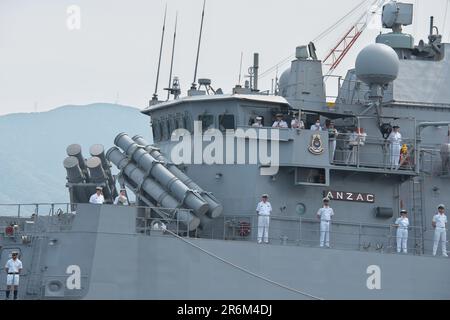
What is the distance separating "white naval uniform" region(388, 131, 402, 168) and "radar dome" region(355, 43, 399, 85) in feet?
4.28

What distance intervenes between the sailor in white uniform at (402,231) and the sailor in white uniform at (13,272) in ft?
28.2

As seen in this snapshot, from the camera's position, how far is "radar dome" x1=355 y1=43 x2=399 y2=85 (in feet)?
81.1

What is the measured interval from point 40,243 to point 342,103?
8315 mm

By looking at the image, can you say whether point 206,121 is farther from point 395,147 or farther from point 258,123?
point 395,147

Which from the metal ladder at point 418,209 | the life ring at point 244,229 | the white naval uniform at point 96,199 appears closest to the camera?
the white naval uniform at point 96,199

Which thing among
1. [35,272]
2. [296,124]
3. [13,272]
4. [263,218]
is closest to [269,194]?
[263,218]

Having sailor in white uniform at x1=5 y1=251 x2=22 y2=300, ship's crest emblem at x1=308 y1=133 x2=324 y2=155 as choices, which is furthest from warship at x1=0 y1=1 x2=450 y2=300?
sailor in white uniform at x1=5 y1=251 x2=22 y2=300

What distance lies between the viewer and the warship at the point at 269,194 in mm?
22078

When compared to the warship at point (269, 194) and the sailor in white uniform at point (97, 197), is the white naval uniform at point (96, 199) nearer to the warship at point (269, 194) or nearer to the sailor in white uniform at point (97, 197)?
the sailor in white uniform at point (97, 197)

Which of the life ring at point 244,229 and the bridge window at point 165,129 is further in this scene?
the bridge window at point 165,129

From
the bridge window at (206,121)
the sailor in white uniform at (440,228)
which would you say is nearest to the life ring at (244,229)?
the bridge window at (206,121)

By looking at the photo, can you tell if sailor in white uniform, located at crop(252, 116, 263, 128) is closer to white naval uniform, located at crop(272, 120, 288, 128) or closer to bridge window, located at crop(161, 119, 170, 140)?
white naval uniform, located at crop(272, 120, 288, 128)

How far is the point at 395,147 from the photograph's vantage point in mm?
25141

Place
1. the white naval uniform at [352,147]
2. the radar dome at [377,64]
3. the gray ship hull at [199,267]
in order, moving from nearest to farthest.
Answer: the gray ship hull at [199,267], the radar dome at [377,64], the white naval uniform at [352,147]
